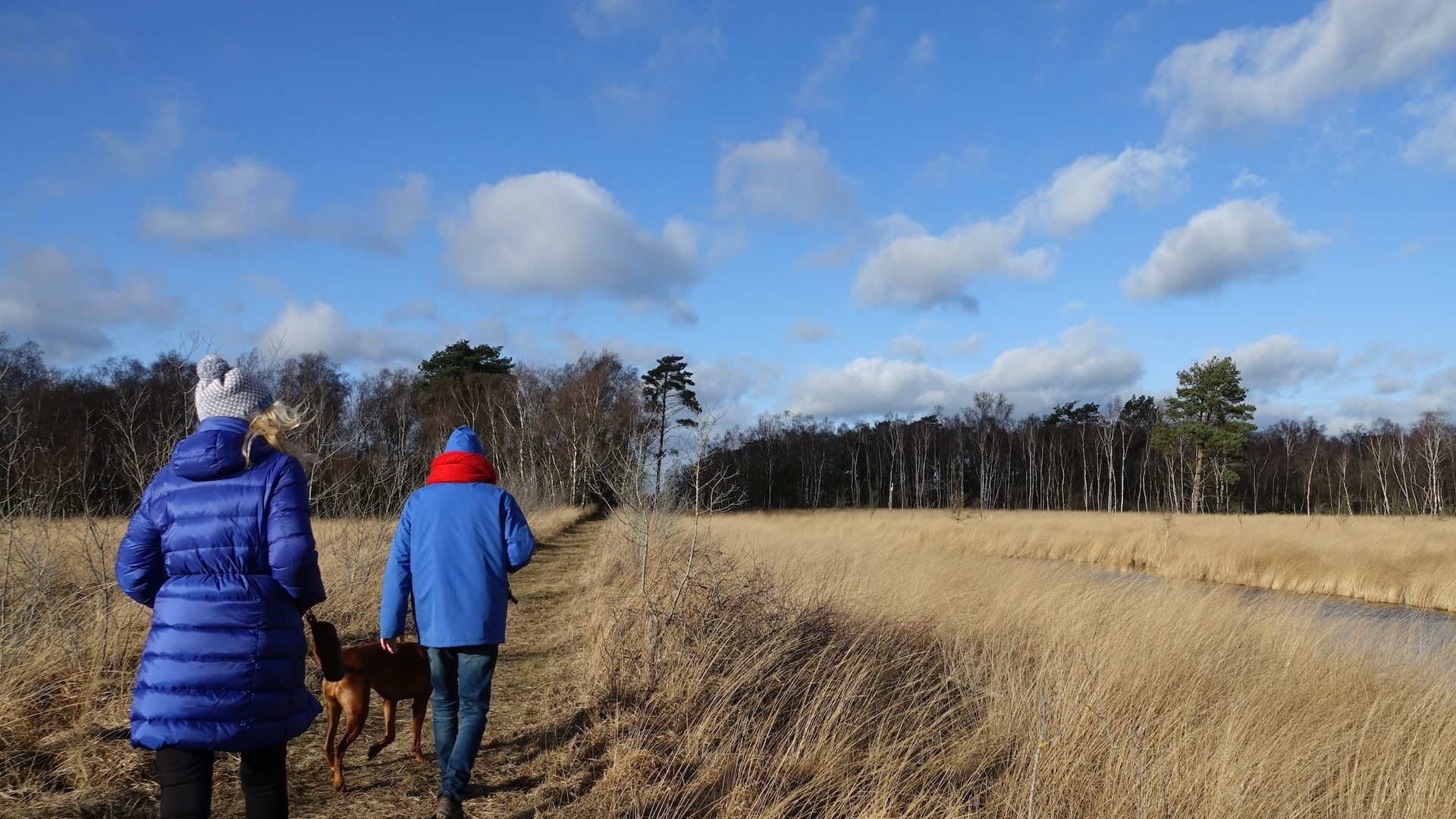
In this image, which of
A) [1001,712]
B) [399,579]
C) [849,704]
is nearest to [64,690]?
[399,579]

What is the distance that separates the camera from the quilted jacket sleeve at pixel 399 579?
3.49m

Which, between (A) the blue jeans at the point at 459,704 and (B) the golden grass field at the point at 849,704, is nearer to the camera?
(A) the blue jeans at the point at 459,704

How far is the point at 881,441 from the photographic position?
61.5 metres

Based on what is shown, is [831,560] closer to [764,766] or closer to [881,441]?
[764,766]

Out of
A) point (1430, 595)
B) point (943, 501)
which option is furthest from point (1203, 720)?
point (943, 501)

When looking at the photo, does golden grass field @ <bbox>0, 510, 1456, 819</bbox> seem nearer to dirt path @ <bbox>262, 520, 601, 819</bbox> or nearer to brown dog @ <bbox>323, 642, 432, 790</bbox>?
dirt path @ <bbox>262, 520, 601, 819</bbox>

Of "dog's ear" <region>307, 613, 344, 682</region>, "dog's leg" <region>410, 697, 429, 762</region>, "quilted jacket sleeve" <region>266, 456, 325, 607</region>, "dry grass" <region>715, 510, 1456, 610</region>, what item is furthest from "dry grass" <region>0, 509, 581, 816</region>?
"dry grass" <region>715, 510, 1456, 610</region>

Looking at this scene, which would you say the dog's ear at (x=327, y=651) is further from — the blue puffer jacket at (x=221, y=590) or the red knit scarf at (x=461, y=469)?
the red knit scarf at (x=461, y=469)

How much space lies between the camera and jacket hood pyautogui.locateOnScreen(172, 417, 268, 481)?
2.40 meters

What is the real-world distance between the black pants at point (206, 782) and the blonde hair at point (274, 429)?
0.93 meters

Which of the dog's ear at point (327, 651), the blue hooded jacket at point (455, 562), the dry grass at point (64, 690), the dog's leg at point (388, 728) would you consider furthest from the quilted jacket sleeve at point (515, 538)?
the dry grass at point (64, 690)

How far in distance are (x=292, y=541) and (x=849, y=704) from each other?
11.2 ft

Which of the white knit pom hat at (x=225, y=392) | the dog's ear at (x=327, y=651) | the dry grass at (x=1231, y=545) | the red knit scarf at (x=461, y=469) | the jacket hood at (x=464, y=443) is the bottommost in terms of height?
the dry grass at (x=1231, y=545)

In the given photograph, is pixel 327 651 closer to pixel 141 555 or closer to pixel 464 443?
pixel 141 555
